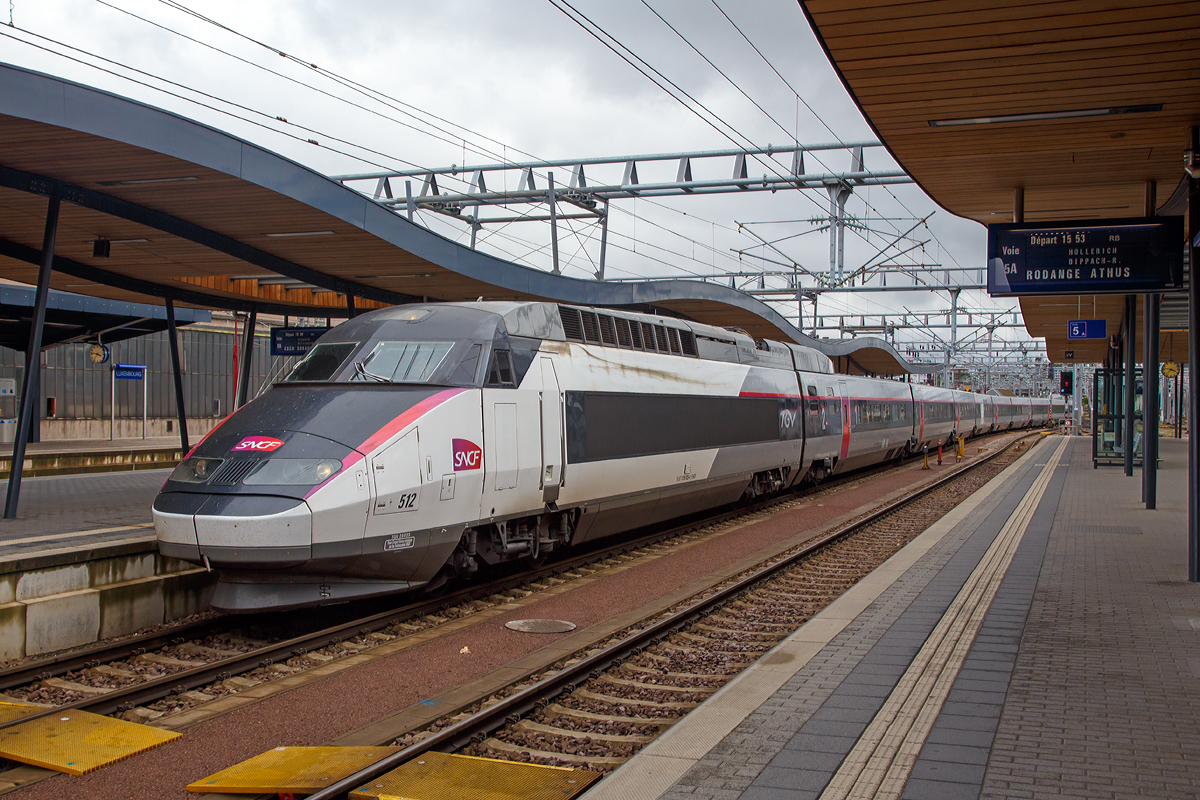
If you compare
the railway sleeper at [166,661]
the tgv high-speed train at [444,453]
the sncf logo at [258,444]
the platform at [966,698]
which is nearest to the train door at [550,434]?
the tgv high-speed train at [444,453]

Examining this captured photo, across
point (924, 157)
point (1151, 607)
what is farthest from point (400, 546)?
point (1151, 607)

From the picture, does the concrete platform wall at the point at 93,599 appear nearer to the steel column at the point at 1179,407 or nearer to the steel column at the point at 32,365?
the steel column at the point at 32,365

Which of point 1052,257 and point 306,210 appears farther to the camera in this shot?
point 306,210

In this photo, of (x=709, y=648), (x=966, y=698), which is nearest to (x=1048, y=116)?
(x=966, y=698)

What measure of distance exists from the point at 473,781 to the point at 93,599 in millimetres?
5434

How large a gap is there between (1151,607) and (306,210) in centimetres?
1141

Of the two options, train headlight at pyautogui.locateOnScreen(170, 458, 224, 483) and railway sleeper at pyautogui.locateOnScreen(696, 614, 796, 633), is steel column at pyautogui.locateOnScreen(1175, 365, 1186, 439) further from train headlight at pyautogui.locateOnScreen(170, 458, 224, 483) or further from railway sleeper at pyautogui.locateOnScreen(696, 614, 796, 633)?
train headlight at pyautogui.locateOnScreen(170, 458, 224, 483)

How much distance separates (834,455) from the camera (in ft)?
74.2

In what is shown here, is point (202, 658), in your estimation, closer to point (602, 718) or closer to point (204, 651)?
point (204, 651)

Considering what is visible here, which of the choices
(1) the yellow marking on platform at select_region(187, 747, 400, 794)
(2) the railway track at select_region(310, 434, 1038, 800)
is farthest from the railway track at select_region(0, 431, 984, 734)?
(2) the railway track at select_region(310, 434, 1038, 800)

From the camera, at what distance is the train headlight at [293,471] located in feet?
25.5

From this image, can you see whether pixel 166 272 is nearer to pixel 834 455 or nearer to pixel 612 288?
pixel 612 288

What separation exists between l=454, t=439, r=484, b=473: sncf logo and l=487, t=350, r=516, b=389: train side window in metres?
0.76

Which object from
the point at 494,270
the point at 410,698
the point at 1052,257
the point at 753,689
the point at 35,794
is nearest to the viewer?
the point at 35,794
